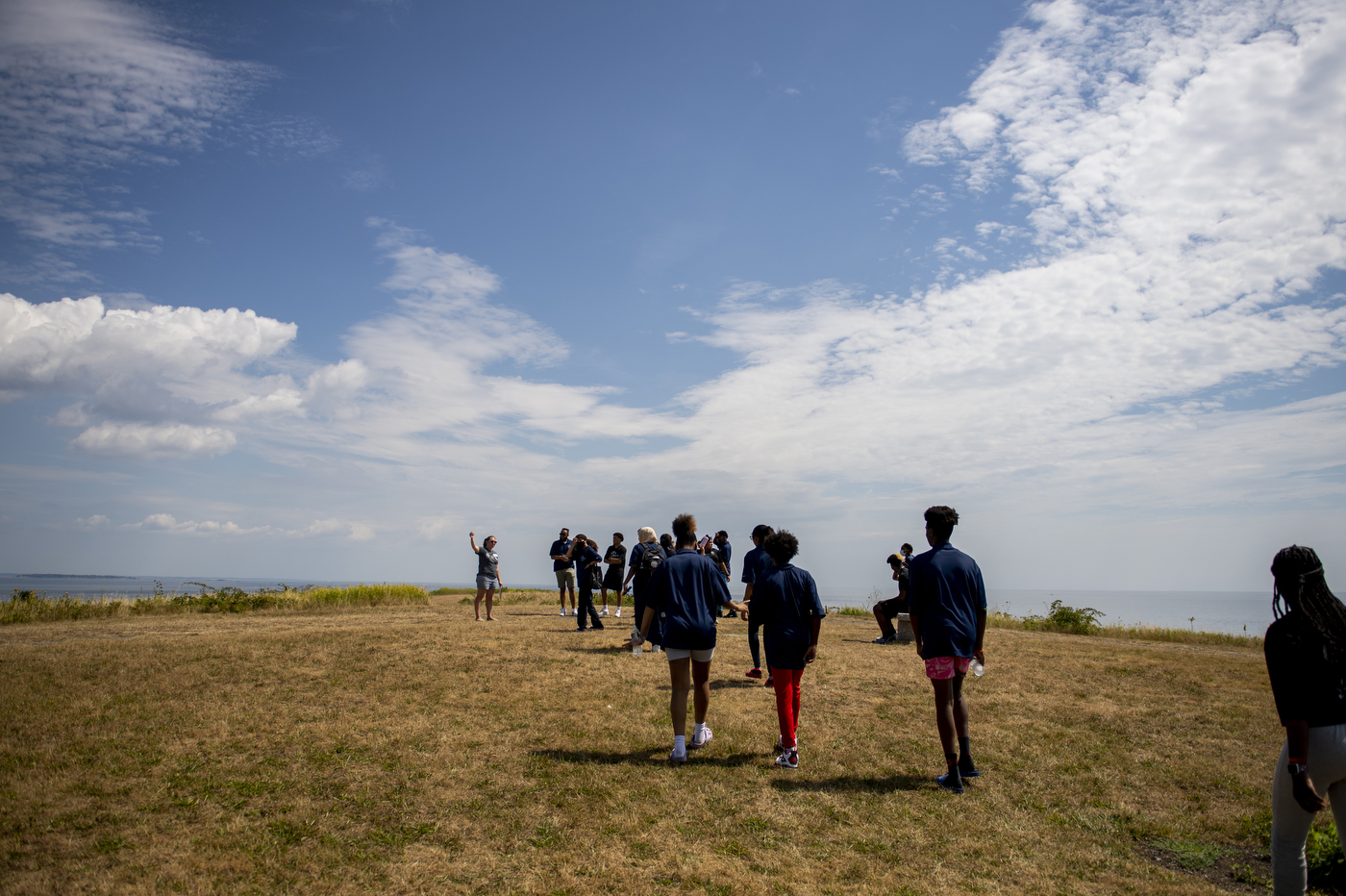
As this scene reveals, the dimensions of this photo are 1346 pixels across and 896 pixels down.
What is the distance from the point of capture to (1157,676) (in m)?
11.8

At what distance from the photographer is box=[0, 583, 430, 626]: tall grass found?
703 inches

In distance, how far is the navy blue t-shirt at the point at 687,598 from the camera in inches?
262

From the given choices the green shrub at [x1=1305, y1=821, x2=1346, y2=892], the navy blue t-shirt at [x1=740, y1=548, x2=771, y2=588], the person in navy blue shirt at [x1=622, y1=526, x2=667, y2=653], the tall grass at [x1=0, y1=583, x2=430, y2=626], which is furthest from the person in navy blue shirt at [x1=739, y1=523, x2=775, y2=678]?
the tall grass at [x1=0, y1=583, x2=430, y2=626]

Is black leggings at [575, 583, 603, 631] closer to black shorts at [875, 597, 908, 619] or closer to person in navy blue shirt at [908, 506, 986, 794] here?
black shorts at [875, 597, 908, 619]

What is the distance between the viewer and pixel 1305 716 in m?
3.30

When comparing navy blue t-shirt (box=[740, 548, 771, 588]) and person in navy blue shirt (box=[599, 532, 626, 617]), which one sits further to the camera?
person in navy blue shirt (box=[599, 532, 626, 617])

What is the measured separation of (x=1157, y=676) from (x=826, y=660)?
17.9 feet

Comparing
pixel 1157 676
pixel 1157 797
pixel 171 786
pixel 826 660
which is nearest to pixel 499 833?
pixel 171 786

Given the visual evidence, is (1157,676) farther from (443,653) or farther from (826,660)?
(443,653)

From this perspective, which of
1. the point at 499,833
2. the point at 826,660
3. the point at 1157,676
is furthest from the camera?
the point at 826,660

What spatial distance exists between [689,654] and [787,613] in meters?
1.03

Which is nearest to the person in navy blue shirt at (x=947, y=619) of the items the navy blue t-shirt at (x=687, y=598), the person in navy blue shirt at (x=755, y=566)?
the navy blue t-shirt at (x=687, y=598)

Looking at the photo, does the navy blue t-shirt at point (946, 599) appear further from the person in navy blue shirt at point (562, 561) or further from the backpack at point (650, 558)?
the person in navy blue shirt at point (562, 561)

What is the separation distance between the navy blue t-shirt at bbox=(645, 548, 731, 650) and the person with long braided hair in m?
4.19
